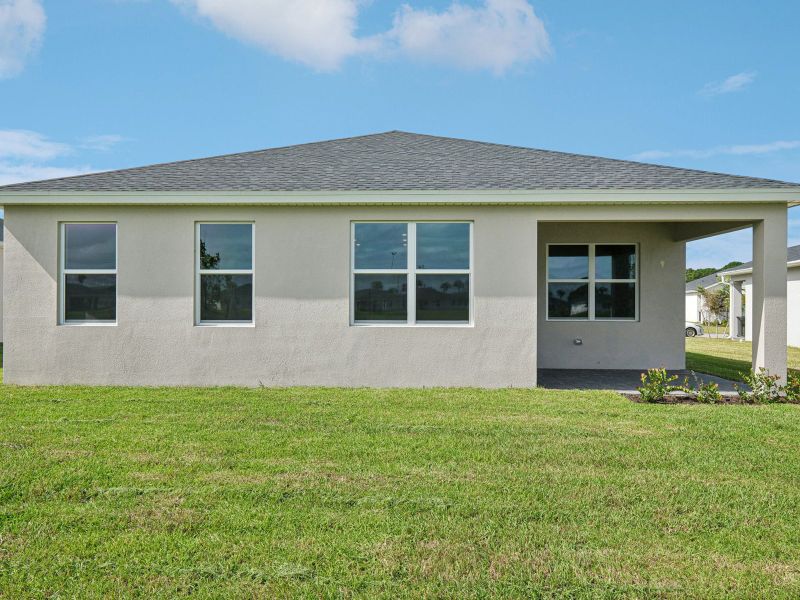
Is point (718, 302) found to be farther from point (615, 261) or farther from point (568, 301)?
point (568, 301)

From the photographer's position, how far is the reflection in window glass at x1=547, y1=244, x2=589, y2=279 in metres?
11.4

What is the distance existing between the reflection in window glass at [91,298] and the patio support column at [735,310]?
2635cm

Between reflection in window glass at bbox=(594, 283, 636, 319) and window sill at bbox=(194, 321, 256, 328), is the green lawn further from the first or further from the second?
reflection in window glass at bbox=(594, 283, 636, 319)

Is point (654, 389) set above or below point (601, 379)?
above

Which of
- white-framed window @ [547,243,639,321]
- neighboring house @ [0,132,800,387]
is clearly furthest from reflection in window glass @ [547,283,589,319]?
neighboring house @ [0,132,800,387]

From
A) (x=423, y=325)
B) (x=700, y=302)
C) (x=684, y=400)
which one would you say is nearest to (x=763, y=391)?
(x=684, y=400)

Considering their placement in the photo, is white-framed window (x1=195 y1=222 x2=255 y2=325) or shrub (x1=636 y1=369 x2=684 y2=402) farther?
white-framed window (x1=195 y1=222 x2=255 y2=325)

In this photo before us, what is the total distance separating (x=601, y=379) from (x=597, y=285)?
8.08 ft

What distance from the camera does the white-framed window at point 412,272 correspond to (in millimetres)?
8531

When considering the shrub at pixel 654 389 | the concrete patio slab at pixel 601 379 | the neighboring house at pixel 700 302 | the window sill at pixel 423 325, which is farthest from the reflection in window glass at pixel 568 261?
the neighboring house at pixel 700 302

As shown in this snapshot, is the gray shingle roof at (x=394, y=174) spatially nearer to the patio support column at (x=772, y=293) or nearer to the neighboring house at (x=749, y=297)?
the patio support column at (x=772, y=293)

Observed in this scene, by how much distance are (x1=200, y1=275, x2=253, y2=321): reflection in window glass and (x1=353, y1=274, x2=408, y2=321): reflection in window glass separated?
1.79 metres

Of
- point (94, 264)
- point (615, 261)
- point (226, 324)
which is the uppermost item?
point (615, 261)

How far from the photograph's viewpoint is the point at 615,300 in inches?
446
